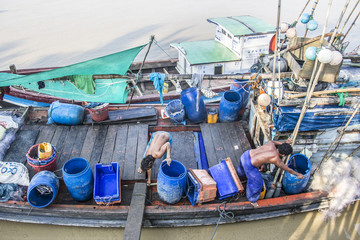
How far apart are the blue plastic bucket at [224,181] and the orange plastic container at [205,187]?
0.18 meters

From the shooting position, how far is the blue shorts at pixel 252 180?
4715mm

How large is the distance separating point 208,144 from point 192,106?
1.14 meters

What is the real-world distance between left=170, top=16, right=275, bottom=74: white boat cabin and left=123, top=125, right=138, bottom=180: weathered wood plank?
174 inches

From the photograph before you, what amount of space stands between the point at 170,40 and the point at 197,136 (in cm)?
1259

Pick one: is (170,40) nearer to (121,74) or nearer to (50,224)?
(121,74)

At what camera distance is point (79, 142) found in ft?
20.3

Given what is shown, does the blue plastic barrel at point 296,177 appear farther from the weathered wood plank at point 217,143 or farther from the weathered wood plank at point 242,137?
the weathered wood plank at point 217,143

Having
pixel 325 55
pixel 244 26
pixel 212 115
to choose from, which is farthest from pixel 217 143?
pixel 244 26

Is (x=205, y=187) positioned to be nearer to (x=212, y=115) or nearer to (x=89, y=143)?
(x=212, y=115)

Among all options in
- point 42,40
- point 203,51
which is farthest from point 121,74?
point 42,40

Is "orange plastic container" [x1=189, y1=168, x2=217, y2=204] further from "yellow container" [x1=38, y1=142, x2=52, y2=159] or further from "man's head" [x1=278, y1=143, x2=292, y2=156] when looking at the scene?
"yellow container" [x1=38, y1=142, x2=52, y2=159]

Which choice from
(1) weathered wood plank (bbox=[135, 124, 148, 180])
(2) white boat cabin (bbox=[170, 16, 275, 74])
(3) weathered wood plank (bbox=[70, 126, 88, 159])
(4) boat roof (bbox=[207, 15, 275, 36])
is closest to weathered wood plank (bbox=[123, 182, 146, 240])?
(1) weathered wood plank (bbox=[135, 124, 148, 180])

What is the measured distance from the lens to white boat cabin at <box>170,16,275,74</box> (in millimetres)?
9883

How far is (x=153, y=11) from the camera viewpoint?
907 inches
